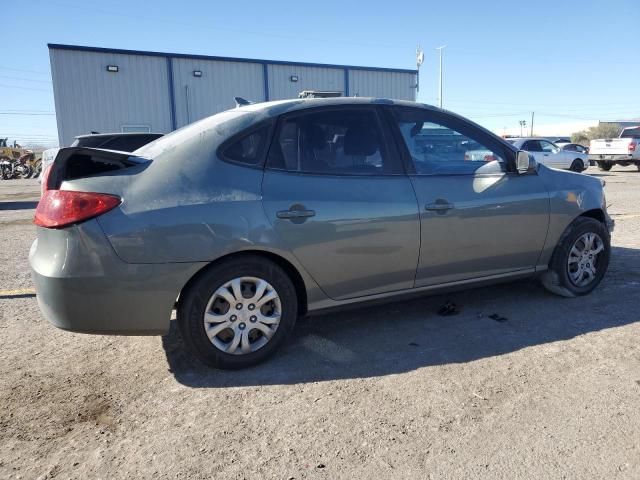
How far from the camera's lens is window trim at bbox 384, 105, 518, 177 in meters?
3.61

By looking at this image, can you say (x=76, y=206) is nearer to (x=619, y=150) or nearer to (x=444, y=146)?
(x=444, y=146)

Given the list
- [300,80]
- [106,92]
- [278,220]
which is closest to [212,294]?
[278,220]

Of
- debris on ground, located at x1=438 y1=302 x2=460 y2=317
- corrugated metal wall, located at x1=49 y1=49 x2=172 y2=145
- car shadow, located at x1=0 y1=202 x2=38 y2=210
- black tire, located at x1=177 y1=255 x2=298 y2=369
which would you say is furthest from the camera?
corrugated metal wall, located at x1=49 y1=49 x2=172 y2=145

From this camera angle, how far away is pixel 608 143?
22.1 meters

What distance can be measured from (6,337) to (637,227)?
27.2 feet

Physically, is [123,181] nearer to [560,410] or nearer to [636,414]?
[560,410]

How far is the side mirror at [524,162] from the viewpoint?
3928mm

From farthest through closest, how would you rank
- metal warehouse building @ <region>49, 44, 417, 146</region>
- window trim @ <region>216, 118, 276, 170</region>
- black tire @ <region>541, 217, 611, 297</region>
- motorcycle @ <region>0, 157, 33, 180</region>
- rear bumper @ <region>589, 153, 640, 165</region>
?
motorcycle @ <region>0, 157, 33, 180</region>, rear bumper @ <region>589, 153, 640, 165</region>, metal warehouse building @ <region>49, 44, 417, 146</region>, black tire @ <region>541, 217, 611, 297</region>, window trim @ <region>216, 118, 276, 170</region>

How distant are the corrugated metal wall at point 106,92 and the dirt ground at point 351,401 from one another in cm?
1750

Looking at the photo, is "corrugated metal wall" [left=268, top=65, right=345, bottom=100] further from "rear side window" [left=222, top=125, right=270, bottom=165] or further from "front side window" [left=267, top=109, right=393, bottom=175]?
"rear side window" [left=222, top=125, right=270, bottom=165]

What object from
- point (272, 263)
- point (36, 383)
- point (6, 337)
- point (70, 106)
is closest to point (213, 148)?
point (272, 263)

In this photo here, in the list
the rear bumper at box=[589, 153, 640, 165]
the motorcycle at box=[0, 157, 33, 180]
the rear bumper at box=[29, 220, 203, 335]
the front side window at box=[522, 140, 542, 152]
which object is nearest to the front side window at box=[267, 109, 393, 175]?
the rear bumper at box=[29, 220, 203, 335]

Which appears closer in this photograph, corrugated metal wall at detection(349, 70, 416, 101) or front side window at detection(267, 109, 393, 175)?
front side window at detection(267, 109, 393, 175)

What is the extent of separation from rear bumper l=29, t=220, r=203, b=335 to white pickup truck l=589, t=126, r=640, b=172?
76.7 feet
